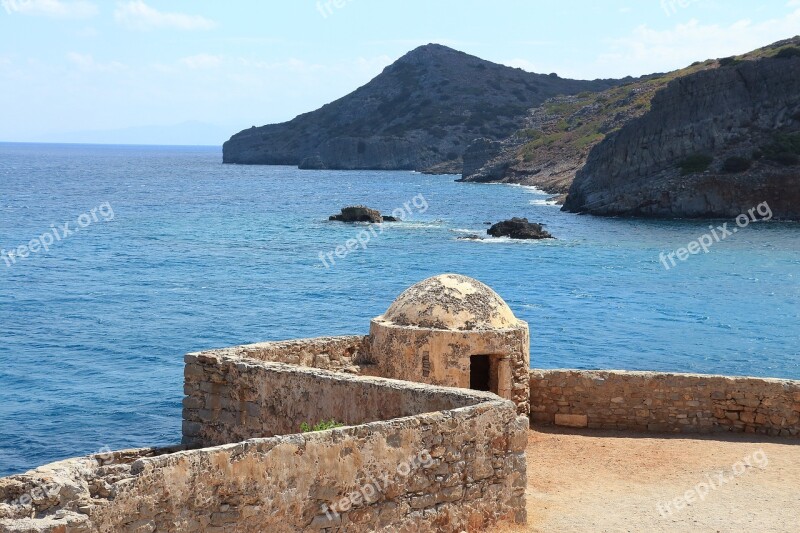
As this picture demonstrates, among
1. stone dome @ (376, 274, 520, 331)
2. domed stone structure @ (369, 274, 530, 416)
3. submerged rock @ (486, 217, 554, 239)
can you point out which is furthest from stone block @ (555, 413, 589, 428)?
submerged rock @ (486, 217, 554, 239)

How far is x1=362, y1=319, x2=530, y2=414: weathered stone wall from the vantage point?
14844 millimetres

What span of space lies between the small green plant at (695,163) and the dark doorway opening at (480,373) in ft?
230

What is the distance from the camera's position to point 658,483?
44.2 ft

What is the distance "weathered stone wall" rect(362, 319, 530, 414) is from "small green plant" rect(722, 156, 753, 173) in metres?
69.8

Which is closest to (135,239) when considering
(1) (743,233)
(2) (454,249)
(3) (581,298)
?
(2) (454,249)

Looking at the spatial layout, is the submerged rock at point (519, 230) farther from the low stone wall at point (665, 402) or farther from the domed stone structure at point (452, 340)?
the domed stone structure at point (452, 340)

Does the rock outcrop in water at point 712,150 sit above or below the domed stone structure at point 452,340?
above

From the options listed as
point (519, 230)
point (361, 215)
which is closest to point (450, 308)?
point (519, 230)

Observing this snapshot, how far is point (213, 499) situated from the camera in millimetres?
9086

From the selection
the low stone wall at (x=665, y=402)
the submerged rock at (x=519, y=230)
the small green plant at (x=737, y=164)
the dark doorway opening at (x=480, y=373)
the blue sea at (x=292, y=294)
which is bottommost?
the blue sea at (x=292, y=294)

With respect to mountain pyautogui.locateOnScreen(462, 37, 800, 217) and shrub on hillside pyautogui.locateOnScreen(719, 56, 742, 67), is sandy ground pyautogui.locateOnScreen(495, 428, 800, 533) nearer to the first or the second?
mountain pyautogui.locateOnScreen(462, 37, 800, 217)

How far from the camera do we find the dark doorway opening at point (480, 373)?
51.2 feet

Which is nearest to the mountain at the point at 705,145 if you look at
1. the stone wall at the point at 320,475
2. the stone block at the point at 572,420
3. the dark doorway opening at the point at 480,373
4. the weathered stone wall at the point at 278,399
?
the stone block at the point at 572,420

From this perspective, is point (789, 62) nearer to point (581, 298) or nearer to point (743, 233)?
point (743, 233)
